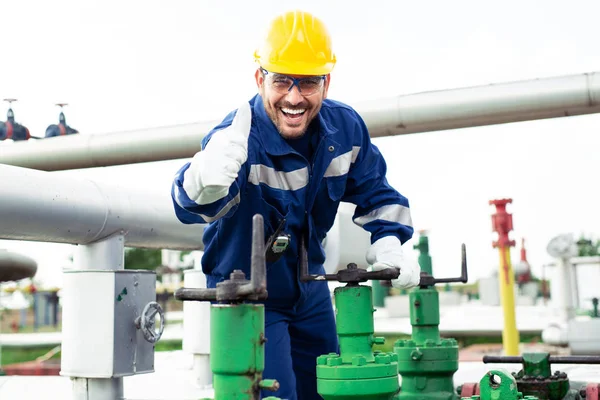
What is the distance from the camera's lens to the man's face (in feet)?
6.08

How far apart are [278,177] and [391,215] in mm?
381

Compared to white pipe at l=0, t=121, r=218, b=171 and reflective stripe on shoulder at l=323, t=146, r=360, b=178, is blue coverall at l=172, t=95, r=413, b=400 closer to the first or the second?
reflective stripe on shoulder at l=323, t=146, r=360, b=178

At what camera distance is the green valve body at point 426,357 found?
98.0 inches

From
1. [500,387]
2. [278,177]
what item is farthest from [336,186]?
[500,387]

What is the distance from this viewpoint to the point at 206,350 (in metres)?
3.04

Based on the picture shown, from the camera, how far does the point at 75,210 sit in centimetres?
204

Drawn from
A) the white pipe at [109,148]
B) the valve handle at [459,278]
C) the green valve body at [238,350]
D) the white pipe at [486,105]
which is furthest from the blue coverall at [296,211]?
the white pipe at [109,148]

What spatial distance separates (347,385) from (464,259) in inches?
32.5

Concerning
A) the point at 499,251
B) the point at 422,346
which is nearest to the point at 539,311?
the point at 499,251

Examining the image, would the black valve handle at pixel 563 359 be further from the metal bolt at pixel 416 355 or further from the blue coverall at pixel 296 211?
the blue coverall at pixel 296 211

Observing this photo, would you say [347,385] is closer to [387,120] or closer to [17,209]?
[17,209]

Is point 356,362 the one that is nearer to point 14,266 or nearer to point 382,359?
point 382,359

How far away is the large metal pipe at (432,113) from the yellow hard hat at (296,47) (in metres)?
1.57

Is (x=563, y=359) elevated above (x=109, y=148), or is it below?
below
